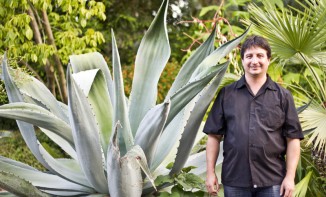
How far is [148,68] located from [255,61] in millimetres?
1168

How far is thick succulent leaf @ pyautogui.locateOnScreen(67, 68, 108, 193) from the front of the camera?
3.35m

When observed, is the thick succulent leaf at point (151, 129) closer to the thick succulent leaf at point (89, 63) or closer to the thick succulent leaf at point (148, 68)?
the thick succulent leaf at point (148, 68)

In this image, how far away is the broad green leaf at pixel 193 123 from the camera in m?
3.59

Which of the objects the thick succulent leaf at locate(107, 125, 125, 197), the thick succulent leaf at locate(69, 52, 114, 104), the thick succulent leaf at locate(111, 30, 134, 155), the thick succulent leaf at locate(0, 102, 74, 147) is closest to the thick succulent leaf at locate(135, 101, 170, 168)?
the thick succulent leaf at locate(111, 30, 134, 155)

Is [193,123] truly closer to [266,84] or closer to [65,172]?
[266,84]

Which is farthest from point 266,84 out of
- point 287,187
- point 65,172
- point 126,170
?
point 65,172

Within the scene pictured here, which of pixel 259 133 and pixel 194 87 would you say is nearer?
pixel 259 133

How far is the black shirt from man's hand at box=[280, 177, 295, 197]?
0.12ft

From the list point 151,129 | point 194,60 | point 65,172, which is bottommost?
point 65,172

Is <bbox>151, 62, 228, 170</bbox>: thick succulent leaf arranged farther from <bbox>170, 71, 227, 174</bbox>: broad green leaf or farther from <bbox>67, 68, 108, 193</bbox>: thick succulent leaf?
<bbox>67, 68, 108, 193</bbox>: thick succulent leaf

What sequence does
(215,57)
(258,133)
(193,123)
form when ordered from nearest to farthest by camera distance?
(258,133)
(193,123)
(215,57)

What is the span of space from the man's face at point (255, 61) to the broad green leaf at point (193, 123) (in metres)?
0.52

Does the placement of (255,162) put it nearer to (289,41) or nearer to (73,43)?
(289,41)

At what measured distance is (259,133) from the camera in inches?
119
